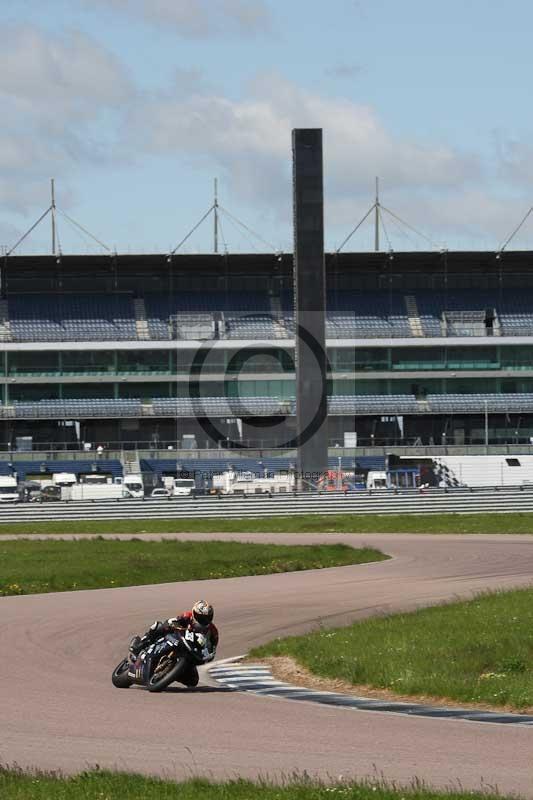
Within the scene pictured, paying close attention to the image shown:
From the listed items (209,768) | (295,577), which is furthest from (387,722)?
(295,577)

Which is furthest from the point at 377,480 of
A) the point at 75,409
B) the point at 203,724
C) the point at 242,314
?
the point at 203,724

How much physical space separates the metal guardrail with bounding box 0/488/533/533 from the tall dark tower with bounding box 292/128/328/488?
10116mm

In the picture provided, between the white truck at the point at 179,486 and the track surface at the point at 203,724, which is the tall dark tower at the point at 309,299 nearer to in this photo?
the white truck at the point at 179,486

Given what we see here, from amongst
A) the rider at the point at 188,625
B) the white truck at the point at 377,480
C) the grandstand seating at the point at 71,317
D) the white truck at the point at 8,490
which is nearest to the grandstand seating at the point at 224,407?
the grandstand seating at the point at 71,317

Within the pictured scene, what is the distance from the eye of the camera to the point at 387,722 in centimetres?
1482

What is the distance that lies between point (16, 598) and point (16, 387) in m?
73.6

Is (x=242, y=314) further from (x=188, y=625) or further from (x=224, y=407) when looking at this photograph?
(x=188, y=625)

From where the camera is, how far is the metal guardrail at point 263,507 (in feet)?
211

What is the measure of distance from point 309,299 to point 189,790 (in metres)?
70.4

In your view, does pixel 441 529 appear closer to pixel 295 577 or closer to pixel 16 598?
pixel 295 577

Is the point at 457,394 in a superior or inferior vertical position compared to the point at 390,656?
superior

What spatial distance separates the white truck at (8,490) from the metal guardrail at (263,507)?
10.4m

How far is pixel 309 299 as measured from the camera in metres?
80.8

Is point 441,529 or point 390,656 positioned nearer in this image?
point 390,656
